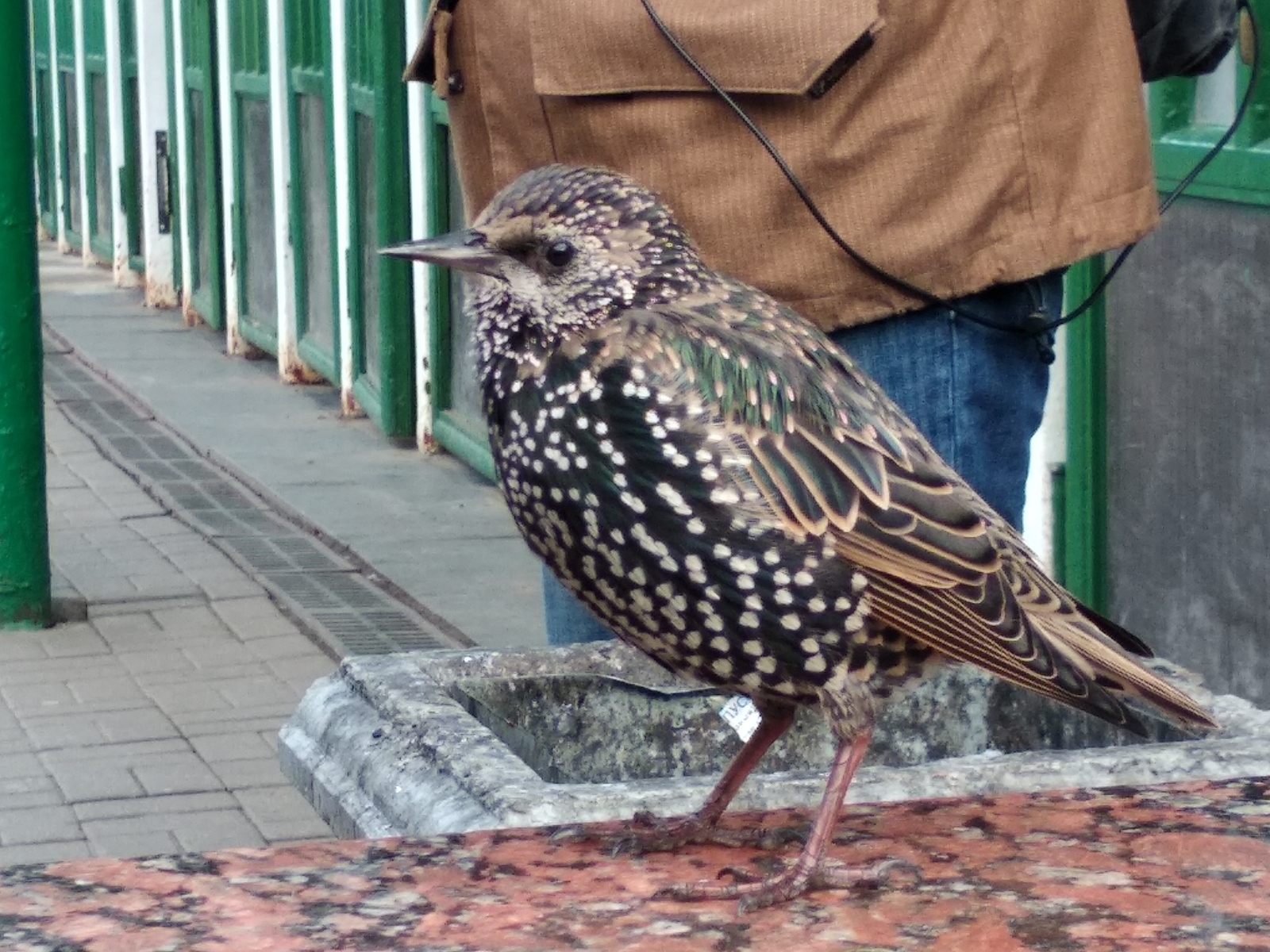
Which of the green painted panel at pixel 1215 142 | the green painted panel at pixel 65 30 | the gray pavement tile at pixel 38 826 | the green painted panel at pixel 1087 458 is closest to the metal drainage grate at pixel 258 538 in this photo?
the gray pavement tile at pixel 38 826

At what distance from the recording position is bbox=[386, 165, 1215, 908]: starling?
189 centimetres

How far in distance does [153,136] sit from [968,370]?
11401 mm

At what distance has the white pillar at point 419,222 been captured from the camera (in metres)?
8.62

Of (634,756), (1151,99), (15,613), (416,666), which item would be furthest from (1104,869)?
(15,613)

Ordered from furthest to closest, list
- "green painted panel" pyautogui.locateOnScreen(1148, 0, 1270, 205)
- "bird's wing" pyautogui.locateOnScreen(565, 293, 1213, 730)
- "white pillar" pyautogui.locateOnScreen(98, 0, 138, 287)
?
"white pillar" pyautogui.locateOnScreen(98, 0, 138, 287) → "green painted panel" pyautogui.locateOnScreen(1148, 0, 1270, 205) → "bird's wing" pyautogui.locateOnScreen(565, 293, 1213, 730)

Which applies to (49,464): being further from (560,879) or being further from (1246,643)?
(560,879)

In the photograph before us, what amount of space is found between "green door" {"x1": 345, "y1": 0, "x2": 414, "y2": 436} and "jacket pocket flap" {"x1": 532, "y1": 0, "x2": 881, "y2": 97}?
596 centimetres

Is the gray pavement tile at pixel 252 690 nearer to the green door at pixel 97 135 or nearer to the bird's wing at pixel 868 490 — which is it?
the bird's wing at pixel 868 490

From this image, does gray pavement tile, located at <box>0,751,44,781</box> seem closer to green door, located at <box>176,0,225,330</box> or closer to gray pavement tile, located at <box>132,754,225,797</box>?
gray pavement tile, located at <box>132,754,225,797</box>

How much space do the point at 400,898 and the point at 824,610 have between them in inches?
17.3

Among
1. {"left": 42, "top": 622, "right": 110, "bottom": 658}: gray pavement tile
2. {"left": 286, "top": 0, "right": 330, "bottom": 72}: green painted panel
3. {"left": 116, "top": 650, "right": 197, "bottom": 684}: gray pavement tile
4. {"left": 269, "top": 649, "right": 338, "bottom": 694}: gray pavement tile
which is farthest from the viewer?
{"left": 286, "top": 0, "right": 330, "bottom": 72}: green painted panel

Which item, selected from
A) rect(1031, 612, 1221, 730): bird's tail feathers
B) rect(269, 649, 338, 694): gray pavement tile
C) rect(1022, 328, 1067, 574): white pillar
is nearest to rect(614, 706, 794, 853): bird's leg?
rect(1031, 612, 1221, 730): bird's tail feathers

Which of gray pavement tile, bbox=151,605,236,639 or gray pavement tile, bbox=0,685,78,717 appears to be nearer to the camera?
Answer: gray pavement tile, bbox=0,685,78,717

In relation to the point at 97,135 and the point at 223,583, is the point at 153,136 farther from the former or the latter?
the point at 223,583
